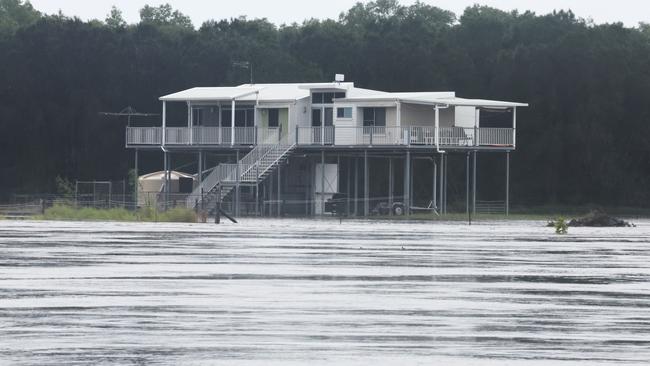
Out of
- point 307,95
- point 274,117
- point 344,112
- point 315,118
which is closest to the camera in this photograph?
point 344,112

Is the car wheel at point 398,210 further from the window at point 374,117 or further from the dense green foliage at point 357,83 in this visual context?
the dense green foliage at point 357,83

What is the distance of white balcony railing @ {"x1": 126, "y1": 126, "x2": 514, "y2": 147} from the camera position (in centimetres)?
8344

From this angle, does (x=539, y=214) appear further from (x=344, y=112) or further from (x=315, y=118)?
(x=315, y=118)

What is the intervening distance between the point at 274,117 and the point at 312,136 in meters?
4.85

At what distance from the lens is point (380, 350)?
1806cm

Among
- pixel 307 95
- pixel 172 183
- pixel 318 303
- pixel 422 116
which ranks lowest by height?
pixel 318 303

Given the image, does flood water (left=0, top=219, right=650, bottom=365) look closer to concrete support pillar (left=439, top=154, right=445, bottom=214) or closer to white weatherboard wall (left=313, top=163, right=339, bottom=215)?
concrete support pillar (left=439, top=154, right=445, bottom=214)

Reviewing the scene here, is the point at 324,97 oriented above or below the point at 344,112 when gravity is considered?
above

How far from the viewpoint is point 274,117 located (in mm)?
88562

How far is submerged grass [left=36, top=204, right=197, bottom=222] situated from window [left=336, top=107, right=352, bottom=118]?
57.9 ft

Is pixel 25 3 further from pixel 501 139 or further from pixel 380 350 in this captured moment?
pixel 380 350

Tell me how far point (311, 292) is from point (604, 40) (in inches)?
3596

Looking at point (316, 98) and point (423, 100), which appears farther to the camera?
point (316, 98)

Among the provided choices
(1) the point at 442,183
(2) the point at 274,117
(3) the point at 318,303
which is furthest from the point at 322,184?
(3) the point at 318,303
